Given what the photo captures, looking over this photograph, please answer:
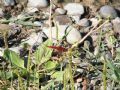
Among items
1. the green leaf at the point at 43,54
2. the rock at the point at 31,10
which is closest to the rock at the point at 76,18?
the rock at the point at 31,10

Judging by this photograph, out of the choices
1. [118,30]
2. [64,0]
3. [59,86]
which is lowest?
[59,86]

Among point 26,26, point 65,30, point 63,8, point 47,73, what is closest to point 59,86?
point 47,73

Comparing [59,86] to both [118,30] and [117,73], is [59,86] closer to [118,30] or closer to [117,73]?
[117,73]

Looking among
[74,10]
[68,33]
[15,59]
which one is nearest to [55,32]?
[68,33]

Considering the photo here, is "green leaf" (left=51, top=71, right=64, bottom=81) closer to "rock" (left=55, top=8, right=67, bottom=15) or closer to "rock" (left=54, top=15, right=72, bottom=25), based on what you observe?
"rock" (left=54, top=15, right=72, bottom=25)

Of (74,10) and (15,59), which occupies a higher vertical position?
(74,10)

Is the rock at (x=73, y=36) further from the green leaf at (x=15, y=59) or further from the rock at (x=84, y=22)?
the green leaf at (x=15, y=59)

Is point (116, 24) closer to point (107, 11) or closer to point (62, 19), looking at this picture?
point (107, 11)
